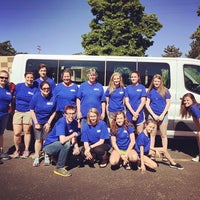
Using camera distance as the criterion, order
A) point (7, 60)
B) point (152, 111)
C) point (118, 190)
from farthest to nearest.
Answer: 1. point (7, 60)
2. point (152, 111)
3. point (118, 190)

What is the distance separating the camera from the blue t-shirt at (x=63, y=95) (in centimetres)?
489

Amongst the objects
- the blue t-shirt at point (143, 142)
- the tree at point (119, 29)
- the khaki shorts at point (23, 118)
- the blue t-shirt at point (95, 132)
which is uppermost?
the tree at point (119, 29)

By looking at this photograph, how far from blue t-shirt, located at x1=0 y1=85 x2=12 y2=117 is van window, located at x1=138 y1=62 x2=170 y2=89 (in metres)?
3.12

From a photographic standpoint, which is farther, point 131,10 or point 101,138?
point 131,10

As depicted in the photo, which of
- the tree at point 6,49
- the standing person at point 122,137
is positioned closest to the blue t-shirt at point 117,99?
the standing person at point 122,137

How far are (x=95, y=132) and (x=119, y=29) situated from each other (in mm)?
Result: 19151

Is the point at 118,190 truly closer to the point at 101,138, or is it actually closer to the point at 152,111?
the point at 101,138

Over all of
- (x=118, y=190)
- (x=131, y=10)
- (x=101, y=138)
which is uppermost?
(x=131, y=10)

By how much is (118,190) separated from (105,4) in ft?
75.0

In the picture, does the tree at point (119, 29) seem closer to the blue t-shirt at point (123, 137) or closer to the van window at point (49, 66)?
the van window at point (49, 66)

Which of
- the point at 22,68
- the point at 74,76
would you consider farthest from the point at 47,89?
the point at 22,68

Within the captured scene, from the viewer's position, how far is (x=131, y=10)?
78.4 feet

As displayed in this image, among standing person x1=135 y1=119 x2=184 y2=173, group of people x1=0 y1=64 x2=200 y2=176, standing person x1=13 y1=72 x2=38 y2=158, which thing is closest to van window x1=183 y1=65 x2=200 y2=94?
group of people x1=0 y1=64 x2=200 y2=176

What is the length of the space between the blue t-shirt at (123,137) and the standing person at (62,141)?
86 cm
